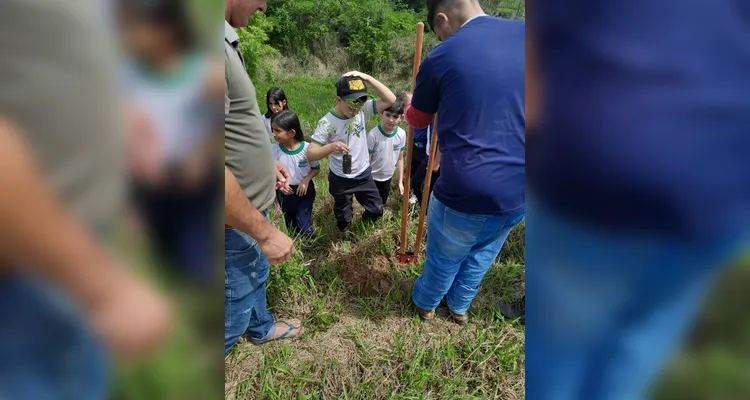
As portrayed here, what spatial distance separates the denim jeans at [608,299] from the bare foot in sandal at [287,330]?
7.04 ft

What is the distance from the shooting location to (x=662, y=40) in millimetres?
488

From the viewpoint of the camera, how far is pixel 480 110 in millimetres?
1827

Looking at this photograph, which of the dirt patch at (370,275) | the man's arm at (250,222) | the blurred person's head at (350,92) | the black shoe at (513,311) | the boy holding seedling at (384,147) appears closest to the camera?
the man's arm at (250,222)

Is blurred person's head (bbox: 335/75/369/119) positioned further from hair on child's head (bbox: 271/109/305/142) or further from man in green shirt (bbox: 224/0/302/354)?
man in green shirt (bbox: 224/0/302/354)

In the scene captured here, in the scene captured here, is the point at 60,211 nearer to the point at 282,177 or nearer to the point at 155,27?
the point at 155,27

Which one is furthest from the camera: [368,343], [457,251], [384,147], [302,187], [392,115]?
[384,147]

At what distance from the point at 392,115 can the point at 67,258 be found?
3271 millimetres

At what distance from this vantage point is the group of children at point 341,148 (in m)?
3.22

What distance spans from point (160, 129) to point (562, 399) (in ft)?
2.00

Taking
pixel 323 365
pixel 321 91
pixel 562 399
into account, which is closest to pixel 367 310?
pixel 323 365

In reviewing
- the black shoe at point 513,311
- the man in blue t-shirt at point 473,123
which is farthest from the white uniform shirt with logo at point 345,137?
the black shoe at point 513,311

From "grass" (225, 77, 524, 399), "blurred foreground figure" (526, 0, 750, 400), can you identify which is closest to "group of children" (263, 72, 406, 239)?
"grass" (225, 77, 524, 399)

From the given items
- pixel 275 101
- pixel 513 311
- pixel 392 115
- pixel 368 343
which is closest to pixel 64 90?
pixel 368 343

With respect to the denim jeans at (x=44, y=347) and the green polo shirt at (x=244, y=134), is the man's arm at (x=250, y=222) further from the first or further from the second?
the denim jeans at (x=44, y=347)
